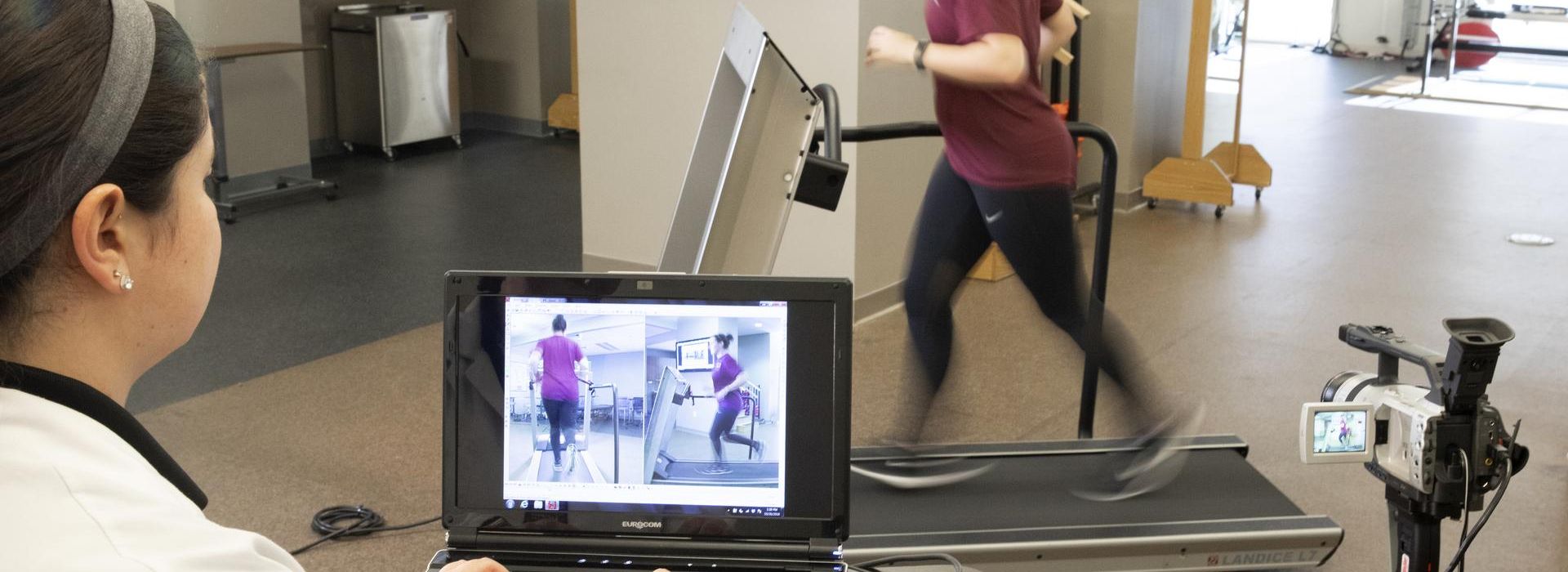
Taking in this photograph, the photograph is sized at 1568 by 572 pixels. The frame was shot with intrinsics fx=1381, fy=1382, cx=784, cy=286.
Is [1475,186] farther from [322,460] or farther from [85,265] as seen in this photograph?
[85,265]

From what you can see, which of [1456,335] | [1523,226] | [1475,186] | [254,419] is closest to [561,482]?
[1456,335]

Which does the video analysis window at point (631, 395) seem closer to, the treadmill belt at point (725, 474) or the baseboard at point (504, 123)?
the treadmill belt at point (725, 474)

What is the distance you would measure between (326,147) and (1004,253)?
557 centimetres

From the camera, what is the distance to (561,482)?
1435mm

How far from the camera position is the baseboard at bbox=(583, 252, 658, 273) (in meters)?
4.75

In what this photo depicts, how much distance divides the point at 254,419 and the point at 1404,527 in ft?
8.96

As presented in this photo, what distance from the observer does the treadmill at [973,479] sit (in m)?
1.61

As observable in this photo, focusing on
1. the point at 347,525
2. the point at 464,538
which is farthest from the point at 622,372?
the point at 347,525

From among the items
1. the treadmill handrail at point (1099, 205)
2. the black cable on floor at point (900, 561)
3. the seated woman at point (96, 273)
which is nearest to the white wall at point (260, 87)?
the treadmill handrail at point (1099, 205)

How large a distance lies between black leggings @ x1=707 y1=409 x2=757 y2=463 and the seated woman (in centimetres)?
60

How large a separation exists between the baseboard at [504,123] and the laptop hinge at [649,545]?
21.8ft

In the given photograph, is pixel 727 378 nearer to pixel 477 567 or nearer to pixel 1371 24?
pixel 477 567

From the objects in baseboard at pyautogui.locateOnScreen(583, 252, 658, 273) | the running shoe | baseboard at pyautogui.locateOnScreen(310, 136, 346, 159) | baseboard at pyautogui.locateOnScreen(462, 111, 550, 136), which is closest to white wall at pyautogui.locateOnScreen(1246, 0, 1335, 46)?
baseboard at pyautogui.locateOnScreen(462, 111, 550, 136)

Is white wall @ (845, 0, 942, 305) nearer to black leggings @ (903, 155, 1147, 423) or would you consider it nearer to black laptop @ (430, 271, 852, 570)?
black leggings @ (903, 155, 1147, 423)
